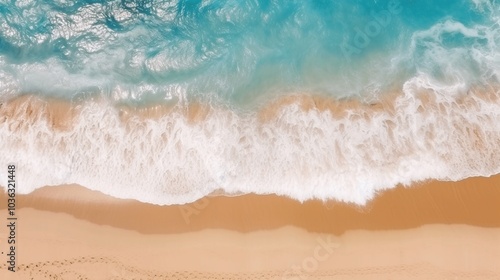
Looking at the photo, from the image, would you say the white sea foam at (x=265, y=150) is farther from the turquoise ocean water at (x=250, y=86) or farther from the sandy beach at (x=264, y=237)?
the sandy beach at (x=264, y=237)

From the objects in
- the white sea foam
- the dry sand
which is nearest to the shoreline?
the dry sand

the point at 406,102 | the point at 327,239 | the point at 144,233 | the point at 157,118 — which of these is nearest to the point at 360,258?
the point at 327,239

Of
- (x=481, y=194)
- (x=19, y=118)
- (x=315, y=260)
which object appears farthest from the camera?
(x=19, y=118)

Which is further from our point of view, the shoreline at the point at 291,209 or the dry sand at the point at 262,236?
the shoreline at the point at 291,209

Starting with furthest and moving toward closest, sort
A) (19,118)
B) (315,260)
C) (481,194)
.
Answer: (19,118)
(481,194)
(315,260)

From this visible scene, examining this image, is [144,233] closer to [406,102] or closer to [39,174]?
[39,174]

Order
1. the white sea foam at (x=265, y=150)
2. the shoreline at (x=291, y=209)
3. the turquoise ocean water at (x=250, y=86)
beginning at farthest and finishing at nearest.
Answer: the turquoise ocean water at (x=250, y=86), the white sea foam at (x=265, y=150), the shoreline at (x=291, y=209)

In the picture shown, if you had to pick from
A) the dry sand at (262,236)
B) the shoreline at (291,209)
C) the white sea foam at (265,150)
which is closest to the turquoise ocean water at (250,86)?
the white sea foam at (265,150)

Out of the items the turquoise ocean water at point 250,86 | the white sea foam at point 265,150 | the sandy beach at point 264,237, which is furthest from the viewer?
the turquoise ocean water at point 250,86
